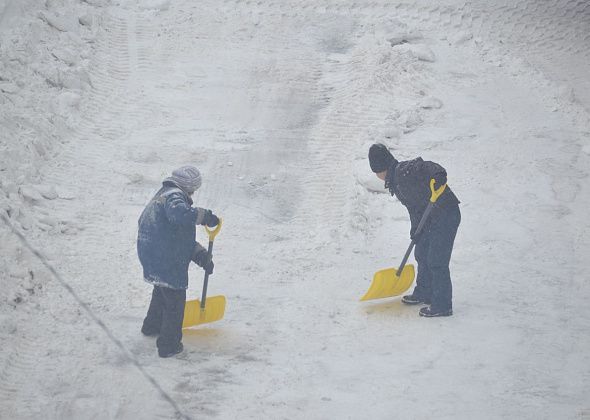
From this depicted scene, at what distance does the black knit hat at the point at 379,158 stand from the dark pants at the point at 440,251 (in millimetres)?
583

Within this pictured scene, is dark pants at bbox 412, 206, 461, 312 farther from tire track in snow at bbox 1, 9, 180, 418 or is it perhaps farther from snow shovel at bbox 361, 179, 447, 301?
tire track in snow at bbox 1, 9, 180, 418

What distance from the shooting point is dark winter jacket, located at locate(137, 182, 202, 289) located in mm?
5848

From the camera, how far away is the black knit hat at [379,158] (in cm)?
651

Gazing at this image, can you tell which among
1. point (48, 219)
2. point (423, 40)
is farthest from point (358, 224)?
point (423, 40)

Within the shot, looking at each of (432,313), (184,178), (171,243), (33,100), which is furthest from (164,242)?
(33,100)

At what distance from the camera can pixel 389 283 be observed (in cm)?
→ 697

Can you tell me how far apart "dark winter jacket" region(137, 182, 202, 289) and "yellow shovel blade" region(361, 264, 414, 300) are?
1749 millimetres

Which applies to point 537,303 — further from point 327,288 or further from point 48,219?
point 48,219

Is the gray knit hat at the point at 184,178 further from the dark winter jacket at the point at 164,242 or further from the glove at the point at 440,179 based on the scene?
the glove at the point at 440,179

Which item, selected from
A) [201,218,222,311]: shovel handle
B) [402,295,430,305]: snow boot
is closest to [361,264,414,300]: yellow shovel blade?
[402,295,430,305]: snow boot

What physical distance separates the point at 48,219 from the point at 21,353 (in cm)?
221

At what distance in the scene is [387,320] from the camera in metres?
6.66

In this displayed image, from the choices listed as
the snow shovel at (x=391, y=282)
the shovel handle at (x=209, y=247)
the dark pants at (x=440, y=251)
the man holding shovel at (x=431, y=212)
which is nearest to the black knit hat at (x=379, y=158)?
the man holding shovel at (x=431, y=212)

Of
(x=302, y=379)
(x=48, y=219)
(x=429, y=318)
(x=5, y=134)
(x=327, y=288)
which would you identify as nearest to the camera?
(x=302, y=379)
